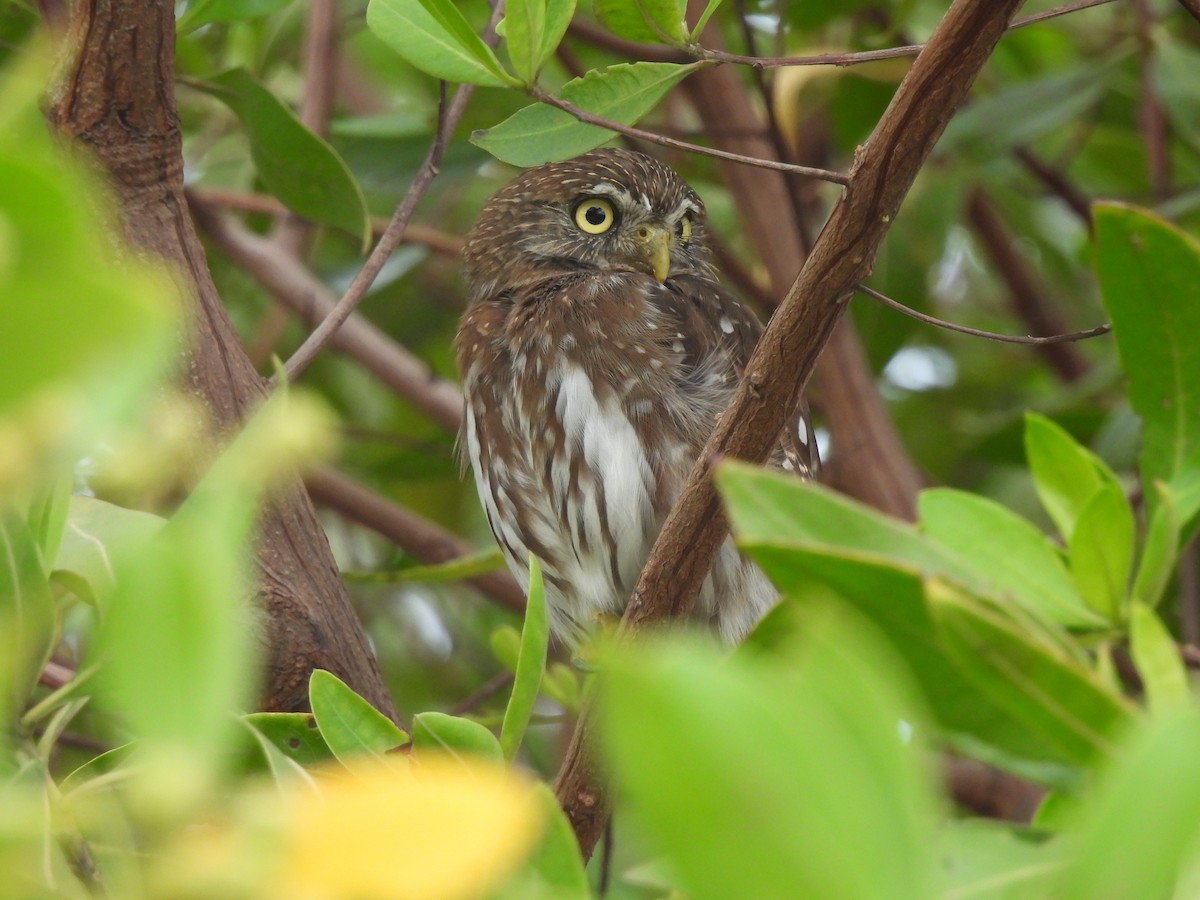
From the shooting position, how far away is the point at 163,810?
0.65 m

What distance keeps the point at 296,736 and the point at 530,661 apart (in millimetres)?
Answer: 411

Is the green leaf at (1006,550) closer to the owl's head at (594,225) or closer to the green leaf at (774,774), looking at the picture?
the green leaf at (774,774)

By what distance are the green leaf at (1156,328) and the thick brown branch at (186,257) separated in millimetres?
1129

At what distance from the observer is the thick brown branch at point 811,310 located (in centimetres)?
152

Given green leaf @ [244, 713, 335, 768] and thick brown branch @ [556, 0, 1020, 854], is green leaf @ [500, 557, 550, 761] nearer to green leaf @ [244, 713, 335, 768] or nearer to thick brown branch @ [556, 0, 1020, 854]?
green leaf @ [244, 713, 335, 768]

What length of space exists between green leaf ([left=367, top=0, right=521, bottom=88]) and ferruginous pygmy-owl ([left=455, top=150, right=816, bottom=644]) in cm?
115

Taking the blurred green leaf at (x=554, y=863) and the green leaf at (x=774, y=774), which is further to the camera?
the blurred green leaf at (x=554, y=863)

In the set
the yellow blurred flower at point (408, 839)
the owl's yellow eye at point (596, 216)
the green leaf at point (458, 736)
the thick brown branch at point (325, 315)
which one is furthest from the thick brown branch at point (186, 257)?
the owl's yellow eye at point (596, 216)

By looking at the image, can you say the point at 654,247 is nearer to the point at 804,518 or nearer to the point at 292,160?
the point at 292,160

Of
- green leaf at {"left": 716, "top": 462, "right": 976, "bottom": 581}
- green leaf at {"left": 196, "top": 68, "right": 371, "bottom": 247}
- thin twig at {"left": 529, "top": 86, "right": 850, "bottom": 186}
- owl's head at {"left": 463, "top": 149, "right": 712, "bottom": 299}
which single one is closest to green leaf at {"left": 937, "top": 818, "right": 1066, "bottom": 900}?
green leaf at {"left": 716, "top": 462, "right": 976, "bottom": 581}

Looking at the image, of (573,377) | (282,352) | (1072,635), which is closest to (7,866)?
(1072,635)

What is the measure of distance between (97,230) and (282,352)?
1.87 m

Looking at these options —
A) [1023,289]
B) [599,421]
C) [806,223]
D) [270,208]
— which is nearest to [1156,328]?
[599,421]

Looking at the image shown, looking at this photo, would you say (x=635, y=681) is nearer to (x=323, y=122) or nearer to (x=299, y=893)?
(x=299, y=893)
